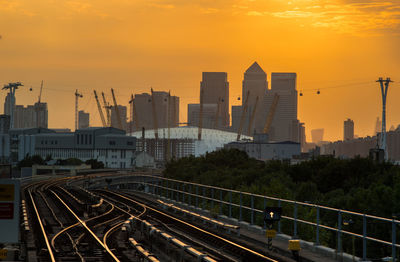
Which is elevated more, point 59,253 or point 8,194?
point 8,194

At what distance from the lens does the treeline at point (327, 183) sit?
180 feet

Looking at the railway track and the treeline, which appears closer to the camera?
the railway track

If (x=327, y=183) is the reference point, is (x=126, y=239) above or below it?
below

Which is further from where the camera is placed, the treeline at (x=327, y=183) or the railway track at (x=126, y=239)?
the treeline at (x=327, y=183)

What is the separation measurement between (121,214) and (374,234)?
17.8 metres

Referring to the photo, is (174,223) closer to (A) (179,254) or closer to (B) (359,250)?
(A) (179,254)

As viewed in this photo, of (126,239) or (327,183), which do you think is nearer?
(126,239)

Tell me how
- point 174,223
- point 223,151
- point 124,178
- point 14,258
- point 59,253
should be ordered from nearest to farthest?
point 14,258
point 59,253
point 174,223
point 223,151
point 124,178

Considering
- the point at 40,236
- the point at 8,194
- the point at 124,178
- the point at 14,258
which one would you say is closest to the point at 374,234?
the point at 40,236

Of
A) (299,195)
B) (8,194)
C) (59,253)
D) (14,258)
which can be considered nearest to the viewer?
(8,194)

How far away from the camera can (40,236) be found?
1417 inches

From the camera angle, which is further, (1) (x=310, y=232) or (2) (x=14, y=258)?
(1) (x=310, y=232)

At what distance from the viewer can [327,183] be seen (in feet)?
297

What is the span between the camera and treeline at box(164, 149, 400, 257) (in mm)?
55000
